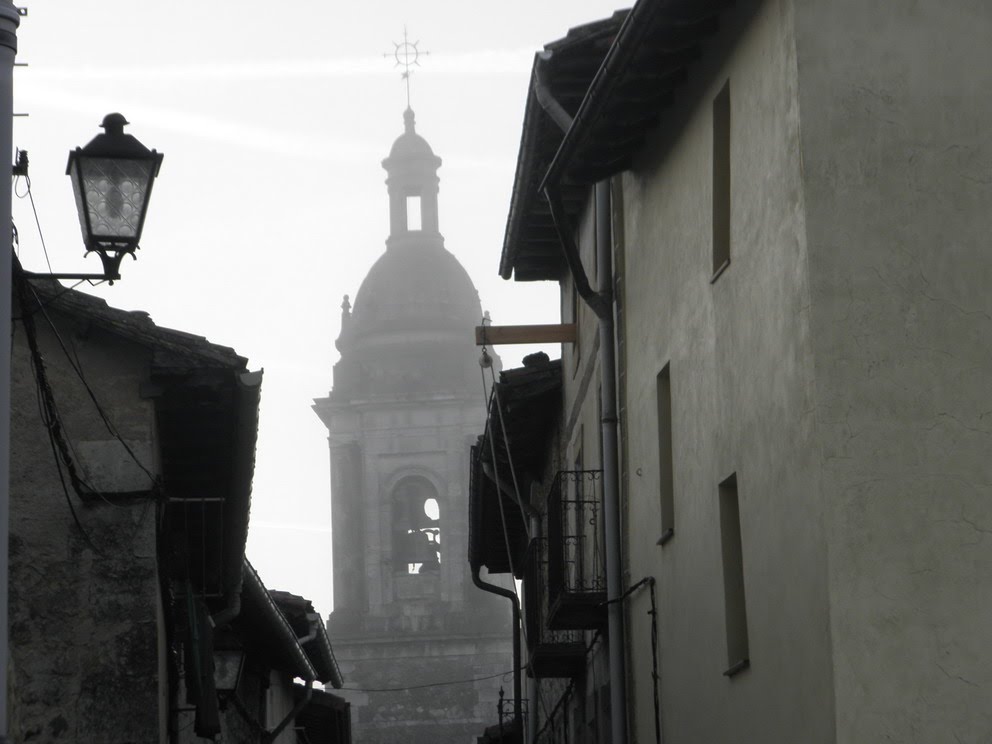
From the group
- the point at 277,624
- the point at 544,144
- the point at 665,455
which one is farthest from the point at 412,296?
the point at 665,455

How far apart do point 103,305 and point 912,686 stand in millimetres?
6705

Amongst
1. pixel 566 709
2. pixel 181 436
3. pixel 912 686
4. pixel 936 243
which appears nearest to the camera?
pixel 912 686

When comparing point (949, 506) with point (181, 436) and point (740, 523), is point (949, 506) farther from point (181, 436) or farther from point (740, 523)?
point (181, 436)

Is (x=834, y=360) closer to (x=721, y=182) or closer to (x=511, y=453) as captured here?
(x=721, y=182)

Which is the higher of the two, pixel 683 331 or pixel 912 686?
pixel 683 331

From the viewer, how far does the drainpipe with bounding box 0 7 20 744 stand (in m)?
7.26

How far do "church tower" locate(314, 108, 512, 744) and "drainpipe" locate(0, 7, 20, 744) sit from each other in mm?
53073

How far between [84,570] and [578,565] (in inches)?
195

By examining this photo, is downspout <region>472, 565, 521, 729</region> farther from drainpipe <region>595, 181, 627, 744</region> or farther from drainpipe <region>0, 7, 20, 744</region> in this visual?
drainpipe <region>0, 7, 20, 744</region>

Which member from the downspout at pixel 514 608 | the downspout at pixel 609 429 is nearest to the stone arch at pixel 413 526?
the downspout at pixel 514 608

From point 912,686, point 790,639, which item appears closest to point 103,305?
point 790,639

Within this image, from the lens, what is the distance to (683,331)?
13086 mm

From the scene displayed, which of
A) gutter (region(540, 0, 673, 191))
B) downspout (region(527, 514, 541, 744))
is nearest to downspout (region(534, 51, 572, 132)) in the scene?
gutter (region(540, 0, 673, 191))

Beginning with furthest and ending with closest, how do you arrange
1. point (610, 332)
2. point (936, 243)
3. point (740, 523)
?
point (610, 332) < point (740, 523) < point (936, 243)
